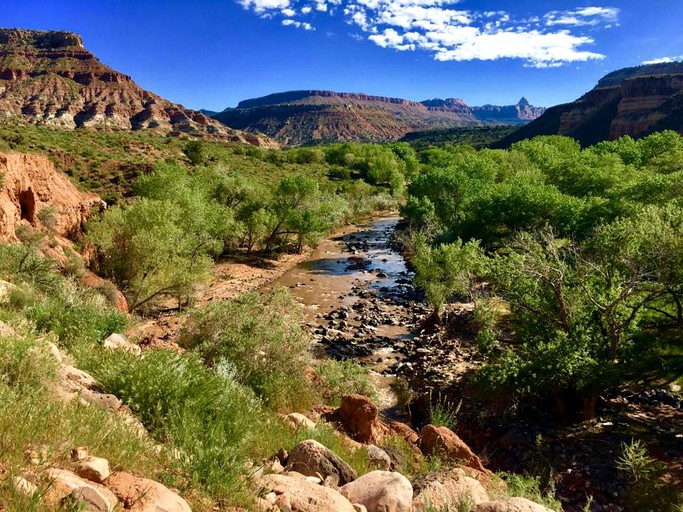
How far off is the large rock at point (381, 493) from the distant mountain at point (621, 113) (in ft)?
381

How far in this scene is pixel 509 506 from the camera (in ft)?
18.5

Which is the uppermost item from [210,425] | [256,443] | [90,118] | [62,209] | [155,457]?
[90,118]

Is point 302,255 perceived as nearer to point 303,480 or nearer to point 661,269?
point 661,269

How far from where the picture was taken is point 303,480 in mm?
5738

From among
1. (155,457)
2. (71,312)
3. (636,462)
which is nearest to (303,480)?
(155,457)

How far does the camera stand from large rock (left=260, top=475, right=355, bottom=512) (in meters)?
5.02

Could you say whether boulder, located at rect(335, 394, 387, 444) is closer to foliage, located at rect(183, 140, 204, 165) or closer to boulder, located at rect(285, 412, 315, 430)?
boulder, located at rect(285, 412, 315, 430)

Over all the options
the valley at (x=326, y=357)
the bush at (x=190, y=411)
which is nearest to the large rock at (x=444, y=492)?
the valley at (x=326, y=357)

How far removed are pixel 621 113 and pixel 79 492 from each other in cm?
14525

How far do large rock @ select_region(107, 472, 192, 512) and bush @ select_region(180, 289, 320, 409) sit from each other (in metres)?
6.89

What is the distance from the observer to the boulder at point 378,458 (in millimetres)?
8500

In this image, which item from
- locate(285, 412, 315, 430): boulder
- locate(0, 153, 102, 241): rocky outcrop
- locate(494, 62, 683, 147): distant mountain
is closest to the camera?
locate(285, 412, 315, 430): boulder

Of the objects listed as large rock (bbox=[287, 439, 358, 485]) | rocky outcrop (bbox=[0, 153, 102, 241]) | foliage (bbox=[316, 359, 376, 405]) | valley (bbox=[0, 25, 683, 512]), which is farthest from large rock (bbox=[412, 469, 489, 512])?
rocky outcrop (bbox=[0, 153, 102, 241])

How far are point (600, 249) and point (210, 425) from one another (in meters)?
17.5
